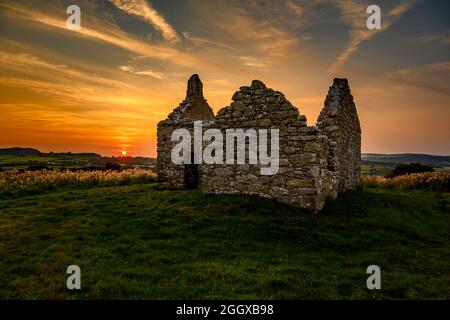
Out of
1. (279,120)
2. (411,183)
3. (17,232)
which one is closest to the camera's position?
(17,232)

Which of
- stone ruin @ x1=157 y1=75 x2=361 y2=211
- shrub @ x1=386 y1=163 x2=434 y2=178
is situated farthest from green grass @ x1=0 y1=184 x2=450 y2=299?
shrub @ x1=386 y1=163 x2=434 y2=178

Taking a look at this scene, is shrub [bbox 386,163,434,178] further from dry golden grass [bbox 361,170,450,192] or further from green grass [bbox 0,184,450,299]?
green grass [bbox 0,184,450,299]

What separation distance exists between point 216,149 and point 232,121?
4.81 ft

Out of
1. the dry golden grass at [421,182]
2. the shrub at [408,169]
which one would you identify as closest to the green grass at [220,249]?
the dry golden grass at [421,182]

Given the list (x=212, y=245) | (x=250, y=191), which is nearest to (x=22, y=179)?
(x=250, y=191)

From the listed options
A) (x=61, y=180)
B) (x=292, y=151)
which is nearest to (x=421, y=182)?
(x=292, y=151)

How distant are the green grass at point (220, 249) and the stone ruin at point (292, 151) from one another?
26.8 inches

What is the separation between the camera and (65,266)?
26.7ft

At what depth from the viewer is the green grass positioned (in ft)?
22.7

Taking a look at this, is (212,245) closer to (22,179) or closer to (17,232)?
(17,232)

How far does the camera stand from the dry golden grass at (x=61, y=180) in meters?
20.7

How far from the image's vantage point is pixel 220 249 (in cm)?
920

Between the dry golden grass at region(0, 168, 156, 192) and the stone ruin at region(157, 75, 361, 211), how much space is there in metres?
10.6

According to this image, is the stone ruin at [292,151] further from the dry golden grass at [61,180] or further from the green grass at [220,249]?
the dry golden grass at [61,180]
